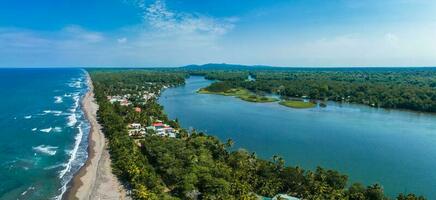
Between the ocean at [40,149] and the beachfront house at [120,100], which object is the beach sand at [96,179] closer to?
the ocean at [40,149]

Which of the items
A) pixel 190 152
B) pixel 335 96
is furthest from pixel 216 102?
pixel 190 152

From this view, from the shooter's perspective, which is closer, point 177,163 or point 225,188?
point 225,188

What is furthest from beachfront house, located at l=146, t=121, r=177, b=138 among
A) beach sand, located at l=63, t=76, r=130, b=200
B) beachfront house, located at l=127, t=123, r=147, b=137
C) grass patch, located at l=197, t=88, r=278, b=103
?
grass patch, located at l=197, t=88, r=278, b=103

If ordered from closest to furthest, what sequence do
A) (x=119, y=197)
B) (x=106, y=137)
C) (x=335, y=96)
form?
(x=119, y=197)
(x=106, y=137)
(x=335, y=96)

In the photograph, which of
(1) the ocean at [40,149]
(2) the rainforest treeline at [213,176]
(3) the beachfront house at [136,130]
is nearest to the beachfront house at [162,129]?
(3) the beachfront house at [136,130]

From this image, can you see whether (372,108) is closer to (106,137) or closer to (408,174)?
(408,174)

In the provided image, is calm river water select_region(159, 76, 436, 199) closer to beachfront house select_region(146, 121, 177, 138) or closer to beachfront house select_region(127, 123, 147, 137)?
beachfront house select_region(146, 121, 177, 138)

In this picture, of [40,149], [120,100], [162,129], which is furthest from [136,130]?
[120,100]
